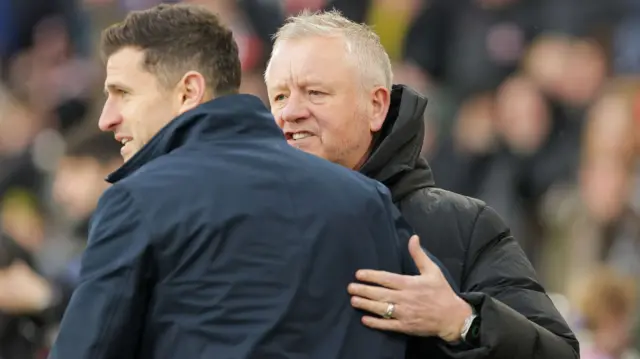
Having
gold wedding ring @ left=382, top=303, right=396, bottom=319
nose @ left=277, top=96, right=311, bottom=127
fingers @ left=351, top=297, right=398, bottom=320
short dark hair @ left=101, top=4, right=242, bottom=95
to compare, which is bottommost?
gold wedding ring @ left=382, top=303, right=396, bottom=319

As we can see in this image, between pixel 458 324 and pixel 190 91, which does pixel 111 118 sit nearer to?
Result: pixel 190 91

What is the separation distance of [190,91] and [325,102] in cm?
82

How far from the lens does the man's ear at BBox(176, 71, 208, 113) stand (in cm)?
357

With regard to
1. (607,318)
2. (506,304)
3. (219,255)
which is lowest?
(607,318)

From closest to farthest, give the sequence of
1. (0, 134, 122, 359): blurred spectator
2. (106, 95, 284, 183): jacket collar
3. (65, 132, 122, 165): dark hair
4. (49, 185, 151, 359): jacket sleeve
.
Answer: (49, 185, 151, 359): jacket sleeve → (106, 95, 284, 183): jacket collar → (0, 134, 122, 359): blurred spectator → (65, 132, 122, 165): dark hair

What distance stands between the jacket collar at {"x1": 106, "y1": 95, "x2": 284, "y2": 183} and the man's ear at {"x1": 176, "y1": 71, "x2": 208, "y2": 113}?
9 centimetres

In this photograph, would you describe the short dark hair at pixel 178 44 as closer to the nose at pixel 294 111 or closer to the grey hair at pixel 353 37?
the nose at pixel 294 111

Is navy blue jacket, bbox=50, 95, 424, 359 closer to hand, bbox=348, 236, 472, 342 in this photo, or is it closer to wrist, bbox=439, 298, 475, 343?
hand, bbox=348, 236, 472, 342

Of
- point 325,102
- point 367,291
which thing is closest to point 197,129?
point 367,291

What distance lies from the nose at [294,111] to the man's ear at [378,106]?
191mm

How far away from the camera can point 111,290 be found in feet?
10.7

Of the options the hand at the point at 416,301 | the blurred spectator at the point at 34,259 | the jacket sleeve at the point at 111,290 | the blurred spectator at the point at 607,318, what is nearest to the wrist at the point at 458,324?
the hand at the point at 416,301

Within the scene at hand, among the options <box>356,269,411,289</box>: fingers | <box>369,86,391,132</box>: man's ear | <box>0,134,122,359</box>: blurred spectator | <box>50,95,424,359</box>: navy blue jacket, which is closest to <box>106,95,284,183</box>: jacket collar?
<box>50,95,424,359</box>: navy blue jacket

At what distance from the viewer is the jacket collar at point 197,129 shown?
3451 mm
